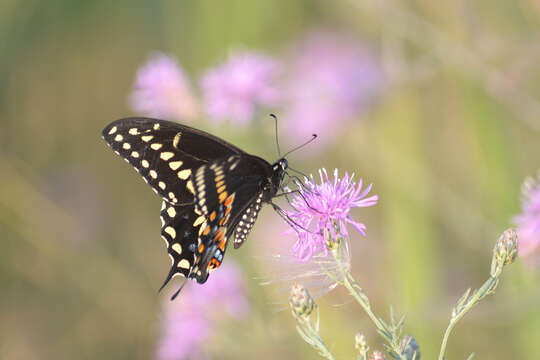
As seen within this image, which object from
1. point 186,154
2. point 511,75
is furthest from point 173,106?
point 511,75

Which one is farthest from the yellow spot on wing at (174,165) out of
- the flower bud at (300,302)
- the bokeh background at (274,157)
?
the flower bud at (300,302)

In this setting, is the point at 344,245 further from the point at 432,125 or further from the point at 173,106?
the point at 432,125

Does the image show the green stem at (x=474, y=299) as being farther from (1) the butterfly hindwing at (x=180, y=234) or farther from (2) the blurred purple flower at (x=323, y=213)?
(1) the butterfly hindwing at (x=180, y=234)

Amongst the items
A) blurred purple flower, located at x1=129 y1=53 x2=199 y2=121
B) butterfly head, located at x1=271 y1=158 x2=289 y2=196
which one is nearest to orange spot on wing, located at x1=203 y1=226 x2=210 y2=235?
butterfly head, located at x1=271 y1=158 x2=289 y2=196

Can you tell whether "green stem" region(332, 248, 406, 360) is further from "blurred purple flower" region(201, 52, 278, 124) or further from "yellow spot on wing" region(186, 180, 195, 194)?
"blurred purple flower" region(201, 52, 278, 124)

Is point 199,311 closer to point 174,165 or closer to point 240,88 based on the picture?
point 174,165

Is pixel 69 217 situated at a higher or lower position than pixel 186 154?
lower

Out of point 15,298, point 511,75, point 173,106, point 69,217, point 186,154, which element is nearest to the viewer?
point 186,154

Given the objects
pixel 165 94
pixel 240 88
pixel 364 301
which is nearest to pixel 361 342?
pixel 364 301
